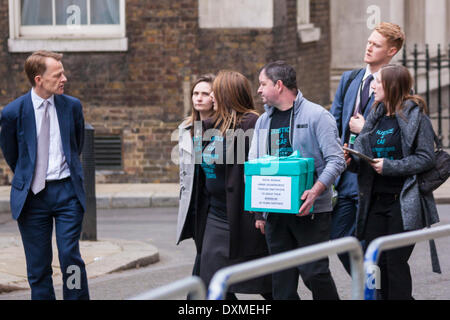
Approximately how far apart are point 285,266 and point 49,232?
123 inches

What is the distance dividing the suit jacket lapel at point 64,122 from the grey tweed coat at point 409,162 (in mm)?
1862

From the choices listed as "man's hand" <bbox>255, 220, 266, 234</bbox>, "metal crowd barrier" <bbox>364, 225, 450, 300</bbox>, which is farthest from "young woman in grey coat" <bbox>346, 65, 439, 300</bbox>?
→ "metal crowd barrier" <bbox>364, 225, 450, 300</bbox>

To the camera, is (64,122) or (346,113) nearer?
(64,122)

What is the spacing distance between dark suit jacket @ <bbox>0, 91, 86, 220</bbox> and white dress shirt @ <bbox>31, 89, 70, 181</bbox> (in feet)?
0.10

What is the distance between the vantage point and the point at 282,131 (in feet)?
19.1

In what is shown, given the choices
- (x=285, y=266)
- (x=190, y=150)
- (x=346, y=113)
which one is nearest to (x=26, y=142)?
(x=190, y=150)

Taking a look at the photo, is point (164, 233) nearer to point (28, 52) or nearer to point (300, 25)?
point (28, 52)

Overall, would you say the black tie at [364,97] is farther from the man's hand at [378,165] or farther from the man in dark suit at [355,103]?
the man's hand at [378,165]

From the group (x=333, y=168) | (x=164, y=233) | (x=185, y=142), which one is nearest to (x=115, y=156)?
(x=164, y=233)

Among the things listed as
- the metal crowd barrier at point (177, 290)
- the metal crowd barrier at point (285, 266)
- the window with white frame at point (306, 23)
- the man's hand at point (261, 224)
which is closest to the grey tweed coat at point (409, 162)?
the man's hand at point (261, 224)

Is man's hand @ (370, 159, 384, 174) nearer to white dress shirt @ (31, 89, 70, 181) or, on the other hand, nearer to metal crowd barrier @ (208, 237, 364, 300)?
metal crowd barrier @ (208, 237, 364, 300)

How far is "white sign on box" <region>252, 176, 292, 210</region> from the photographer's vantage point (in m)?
5.50

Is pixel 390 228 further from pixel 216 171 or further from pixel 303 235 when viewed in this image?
pixel 216 171

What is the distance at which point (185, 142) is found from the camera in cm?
634
